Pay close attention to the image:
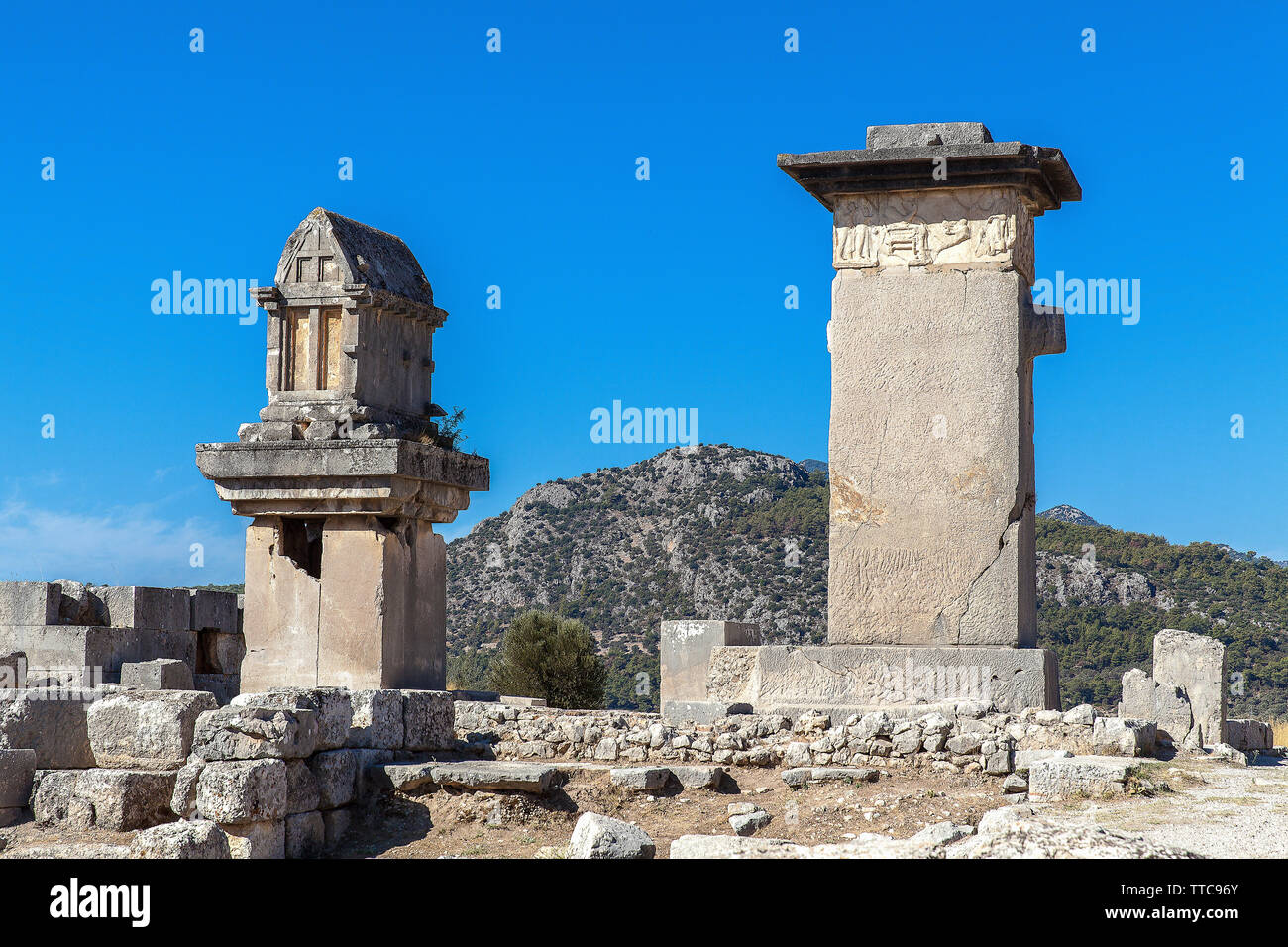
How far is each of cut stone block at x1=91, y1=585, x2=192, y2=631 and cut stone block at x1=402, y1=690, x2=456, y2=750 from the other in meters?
4.13

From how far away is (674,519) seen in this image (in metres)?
37.5

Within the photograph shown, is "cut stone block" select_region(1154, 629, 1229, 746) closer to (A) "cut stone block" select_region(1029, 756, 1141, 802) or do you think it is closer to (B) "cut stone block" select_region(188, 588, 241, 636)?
(A) "cut stone block" select_region(1029, 756, 1141, 802)

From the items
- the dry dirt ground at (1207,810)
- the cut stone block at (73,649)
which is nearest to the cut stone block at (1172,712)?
the dry dirt ground at (1207,810)

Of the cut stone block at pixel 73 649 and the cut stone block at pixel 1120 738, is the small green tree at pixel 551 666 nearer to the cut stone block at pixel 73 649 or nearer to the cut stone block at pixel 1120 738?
the cut stone block at pixel 73 649

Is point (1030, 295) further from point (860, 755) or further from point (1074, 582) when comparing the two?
point (1074, 582)

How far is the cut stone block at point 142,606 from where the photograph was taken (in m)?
11.5

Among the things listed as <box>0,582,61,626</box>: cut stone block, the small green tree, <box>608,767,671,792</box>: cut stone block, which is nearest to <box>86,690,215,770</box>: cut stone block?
<box>608,767,671,792</box>: cut stone block

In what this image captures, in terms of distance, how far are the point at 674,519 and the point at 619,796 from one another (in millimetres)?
29773

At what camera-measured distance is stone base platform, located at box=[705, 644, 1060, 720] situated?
8.09m

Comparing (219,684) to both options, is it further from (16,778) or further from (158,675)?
(16,778)

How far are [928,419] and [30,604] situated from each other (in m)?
7.55

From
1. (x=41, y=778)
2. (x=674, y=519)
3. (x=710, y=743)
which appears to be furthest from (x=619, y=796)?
(x=674, y=519)

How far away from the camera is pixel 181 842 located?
575 centimetres

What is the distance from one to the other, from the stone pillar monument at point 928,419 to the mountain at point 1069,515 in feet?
96.2
